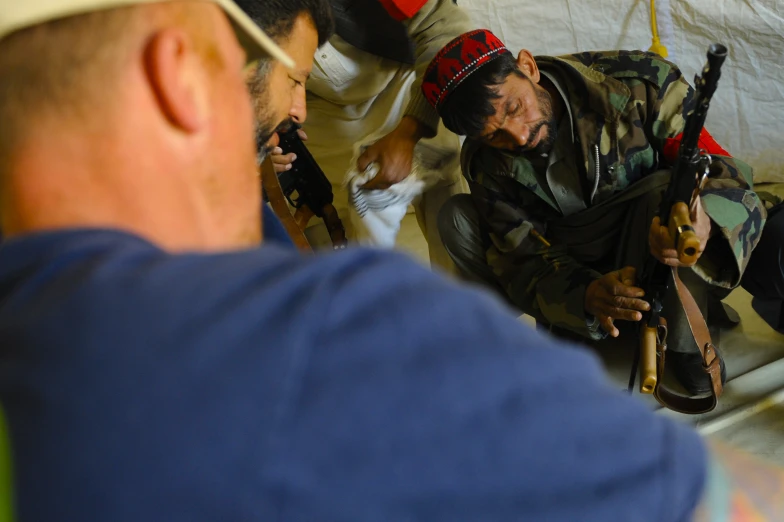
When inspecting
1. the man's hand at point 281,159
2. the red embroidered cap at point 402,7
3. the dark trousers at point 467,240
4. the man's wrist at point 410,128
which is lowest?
the dark trousers at point 467,240

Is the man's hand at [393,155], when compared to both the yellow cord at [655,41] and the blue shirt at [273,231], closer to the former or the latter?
the blue shirt at [273,231]

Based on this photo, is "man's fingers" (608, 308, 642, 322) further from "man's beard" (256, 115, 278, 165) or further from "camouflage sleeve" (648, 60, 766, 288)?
"man's beard" (256, 115, 278, 165)

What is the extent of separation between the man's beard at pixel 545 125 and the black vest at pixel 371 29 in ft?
1.05

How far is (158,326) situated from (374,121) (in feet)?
4.22

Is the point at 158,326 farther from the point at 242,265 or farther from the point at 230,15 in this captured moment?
the point at 230,15

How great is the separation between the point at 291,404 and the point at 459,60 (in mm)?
1016

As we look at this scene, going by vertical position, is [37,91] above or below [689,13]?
above

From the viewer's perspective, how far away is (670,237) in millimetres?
995

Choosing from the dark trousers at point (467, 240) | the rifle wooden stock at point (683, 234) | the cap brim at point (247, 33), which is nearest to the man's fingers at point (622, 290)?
the rifle wooden stock at point (683, 234)

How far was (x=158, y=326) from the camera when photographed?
274mm

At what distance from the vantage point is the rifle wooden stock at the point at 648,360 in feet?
3.30

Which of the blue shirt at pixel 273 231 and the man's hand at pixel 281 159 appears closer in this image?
the blue shirt at pixel 273 231

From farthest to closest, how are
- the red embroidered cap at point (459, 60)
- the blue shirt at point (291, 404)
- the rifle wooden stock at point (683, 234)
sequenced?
1. the red embroidered cap at point (459, 60)
2. the rifle wooden stock at point (683, 234)
3. the blue shirt at point (291, 404)

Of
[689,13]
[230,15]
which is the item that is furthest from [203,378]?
[689,13]
